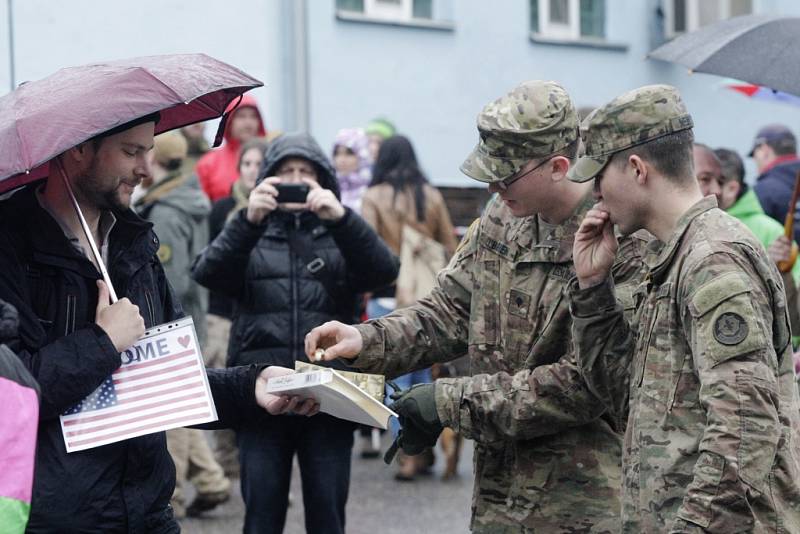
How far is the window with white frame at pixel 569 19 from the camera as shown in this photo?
16.7 m

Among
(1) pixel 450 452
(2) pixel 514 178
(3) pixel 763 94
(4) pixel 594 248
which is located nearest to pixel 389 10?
(1) pixel 450 452

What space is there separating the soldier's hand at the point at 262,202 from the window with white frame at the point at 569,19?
10.9 metres

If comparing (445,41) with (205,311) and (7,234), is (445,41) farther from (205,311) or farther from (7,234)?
(7,234)

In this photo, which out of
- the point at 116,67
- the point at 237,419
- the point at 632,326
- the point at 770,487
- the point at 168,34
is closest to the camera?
the point at 770,487

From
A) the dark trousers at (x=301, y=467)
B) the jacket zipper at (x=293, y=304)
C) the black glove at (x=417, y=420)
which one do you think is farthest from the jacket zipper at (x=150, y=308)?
the jacket zipper at (x=293, y=304)

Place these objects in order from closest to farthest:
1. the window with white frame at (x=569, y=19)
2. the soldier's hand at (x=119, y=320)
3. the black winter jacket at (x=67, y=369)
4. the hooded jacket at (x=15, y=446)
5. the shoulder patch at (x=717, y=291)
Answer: the hooded jacket at (x=15, y=446), the shoulder patch at (x=717, y=291), the black winter jacket at (x=67, y=369), the soldier's hand at (x=119, y=320), the window with white frame at (x=569, y=19)


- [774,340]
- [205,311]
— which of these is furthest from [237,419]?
[205,311]

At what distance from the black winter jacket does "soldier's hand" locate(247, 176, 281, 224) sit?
221cm

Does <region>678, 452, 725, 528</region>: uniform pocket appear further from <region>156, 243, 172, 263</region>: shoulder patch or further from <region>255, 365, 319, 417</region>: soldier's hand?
<region>156, 243, 172, 263</region>: shoulder patch

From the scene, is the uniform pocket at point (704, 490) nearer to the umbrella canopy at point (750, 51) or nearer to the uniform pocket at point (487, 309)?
the uniform pocket at point (487, 309)

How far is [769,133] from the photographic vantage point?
10430 millimetres

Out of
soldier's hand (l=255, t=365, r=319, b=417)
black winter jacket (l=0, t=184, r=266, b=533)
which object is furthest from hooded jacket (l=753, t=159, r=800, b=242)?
black winter jacket (l=0, t=184, r=266, b=533)

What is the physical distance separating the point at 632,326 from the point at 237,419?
3.88 feet

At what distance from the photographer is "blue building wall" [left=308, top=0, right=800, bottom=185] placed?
14.6 meters
